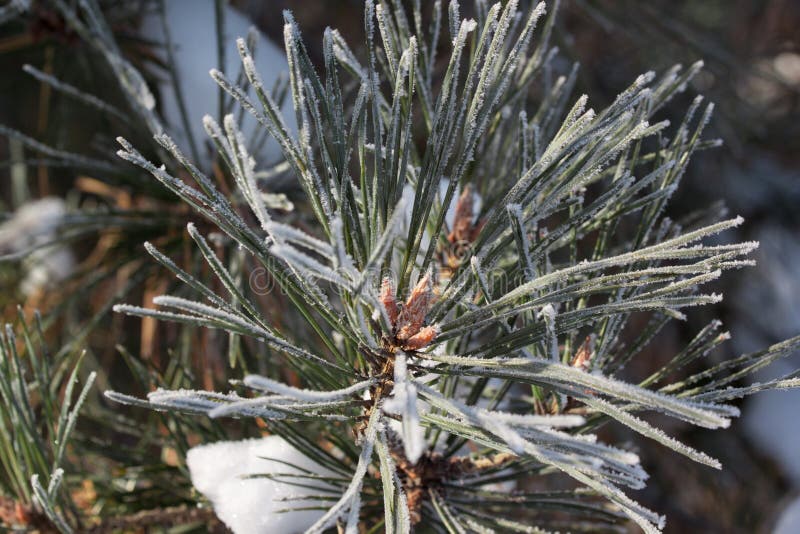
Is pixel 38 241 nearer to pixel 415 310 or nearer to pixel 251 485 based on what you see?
pixel 251 485

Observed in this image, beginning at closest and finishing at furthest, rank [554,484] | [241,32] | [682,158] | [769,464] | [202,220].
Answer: [682,158]
[202,220]
[241,32]
[554,484]
[769,464]

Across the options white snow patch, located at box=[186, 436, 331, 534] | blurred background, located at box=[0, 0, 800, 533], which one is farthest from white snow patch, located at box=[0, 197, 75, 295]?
white snow patch, located at box=[186, 436, 331, 534]

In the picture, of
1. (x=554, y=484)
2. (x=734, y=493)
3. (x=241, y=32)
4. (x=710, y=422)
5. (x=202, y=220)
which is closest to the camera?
(x=710, y=422)

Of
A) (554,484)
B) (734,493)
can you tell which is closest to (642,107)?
(554,484)

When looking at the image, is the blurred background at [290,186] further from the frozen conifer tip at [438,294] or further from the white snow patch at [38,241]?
the frozen conifer tip at [438,294]

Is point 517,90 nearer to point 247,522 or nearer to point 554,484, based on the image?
point 247,522

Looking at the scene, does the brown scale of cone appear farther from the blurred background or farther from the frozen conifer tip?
the blurred background

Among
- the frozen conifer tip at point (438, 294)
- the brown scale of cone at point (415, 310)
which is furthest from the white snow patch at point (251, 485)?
the brown scale of cone at point (415, 310)
